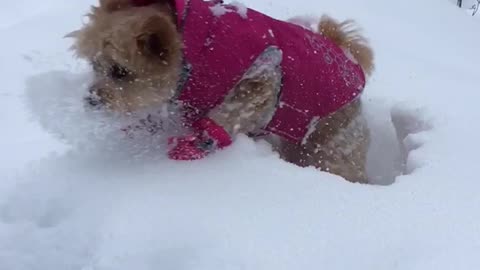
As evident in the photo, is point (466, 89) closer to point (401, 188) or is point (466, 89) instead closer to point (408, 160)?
point (408, 160)

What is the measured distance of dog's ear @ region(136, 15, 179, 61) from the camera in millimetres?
1942

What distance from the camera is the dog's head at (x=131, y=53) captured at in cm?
196

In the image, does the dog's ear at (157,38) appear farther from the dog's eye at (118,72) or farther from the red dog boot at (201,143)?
the red dog boot at (201,143)

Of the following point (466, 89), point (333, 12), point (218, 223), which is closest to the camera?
point (218, 223)

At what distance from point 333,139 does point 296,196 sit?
2.06 ft

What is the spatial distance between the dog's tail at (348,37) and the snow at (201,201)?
36cm

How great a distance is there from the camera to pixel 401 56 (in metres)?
3.42

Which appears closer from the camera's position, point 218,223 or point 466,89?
point 218,223

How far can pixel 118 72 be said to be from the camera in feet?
6.64

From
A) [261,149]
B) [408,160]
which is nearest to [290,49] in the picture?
[261,149]

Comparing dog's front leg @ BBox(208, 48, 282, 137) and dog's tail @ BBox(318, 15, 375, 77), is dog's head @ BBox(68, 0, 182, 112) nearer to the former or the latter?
dog's front leg @ BBox(208, 48, 282, 137)

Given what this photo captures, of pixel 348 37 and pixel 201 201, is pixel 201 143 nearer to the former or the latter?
pixel 201 201

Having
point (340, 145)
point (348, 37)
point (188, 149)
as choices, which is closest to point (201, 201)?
point (188, 149)

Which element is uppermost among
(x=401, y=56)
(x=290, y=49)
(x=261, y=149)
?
(x=290, y=49)
